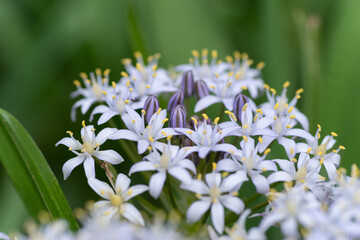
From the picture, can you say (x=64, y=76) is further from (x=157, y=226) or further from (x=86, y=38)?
(x=157, y=226)

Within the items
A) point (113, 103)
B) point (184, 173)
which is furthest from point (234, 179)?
point (113, 103)

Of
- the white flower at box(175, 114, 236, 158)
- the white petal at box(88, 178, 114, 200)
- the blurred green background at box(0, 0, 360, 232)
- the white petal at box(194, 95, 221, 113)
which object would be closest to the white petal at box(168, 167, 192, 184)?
the white flower at box(175, 114, 236, 158)

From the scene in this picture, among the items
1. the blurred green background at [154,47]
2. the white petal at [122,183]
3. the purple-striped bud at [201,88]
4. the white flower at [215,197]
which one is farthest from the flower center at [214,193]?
the blurred green background at [154,47]

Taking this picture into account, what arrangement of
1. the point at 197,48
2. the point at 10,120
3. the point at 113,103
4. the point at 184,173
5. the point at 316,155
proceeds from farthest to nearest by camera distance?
1. the point at 197,48
2. the point at 113,103
3. the point at 316,155
4. the point at 10,120
5. the point at 184,173

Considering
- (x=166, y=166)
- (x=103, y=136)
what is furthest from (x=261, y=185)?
(x=103, y=136)

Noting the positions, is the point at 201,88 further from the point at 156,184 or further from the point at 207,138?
the point at 156,184

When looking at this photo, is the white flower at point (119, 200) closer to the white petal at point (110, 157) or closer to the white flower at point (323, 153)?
the white petal at point (110, 157)
